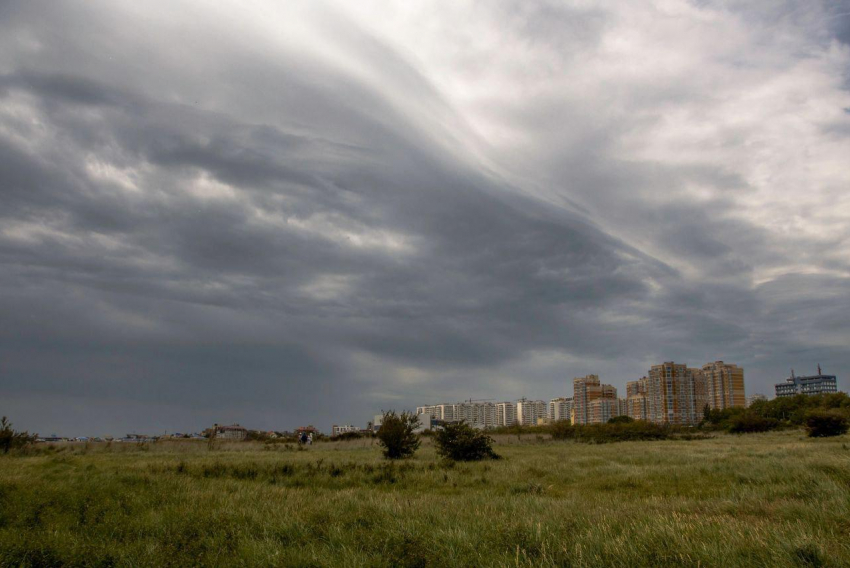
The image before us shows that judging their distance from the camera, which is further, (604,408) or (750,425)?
(604,408)

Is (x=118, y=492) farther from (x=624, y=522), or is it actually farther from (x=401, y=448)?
(x=401, y=448)

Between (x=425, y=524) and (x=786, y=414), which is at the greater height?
(x=425, y=524)

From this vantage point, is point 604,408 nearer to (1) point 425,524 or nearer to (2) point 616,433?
(2) point 616,433

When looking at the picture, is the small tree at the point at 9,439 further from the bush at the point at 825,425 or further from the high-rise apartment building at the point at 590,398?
the high-rise apartment building at the point at 590,398

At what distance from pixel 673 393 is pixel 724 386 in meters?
18.0

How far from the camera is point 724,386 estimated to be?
495 ft

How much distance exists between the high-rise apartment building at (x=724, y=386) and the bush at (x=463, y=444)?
142698 millimetres

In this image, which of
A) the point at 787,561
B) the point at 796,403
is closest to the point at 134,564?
the point at 787,561

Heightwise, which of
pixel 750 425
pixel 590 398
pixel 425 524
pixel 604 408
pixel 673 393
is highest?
pixel 425 524

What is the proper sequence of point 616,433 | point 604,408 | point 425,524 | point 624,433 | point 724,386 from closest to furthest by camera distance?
point 425,524
point 624,433
point 616,433
point 724,386
point 604,408

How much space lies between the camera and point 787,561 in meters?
5.13

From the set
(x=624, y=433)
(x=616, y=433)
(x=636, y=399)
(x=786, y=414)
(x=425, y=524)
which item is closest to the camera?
(x=425, y=524)

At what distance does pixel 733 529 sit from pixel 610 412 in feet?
559

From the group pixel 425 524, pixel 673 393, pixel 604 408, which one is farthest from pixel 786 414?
pixel 604 408
